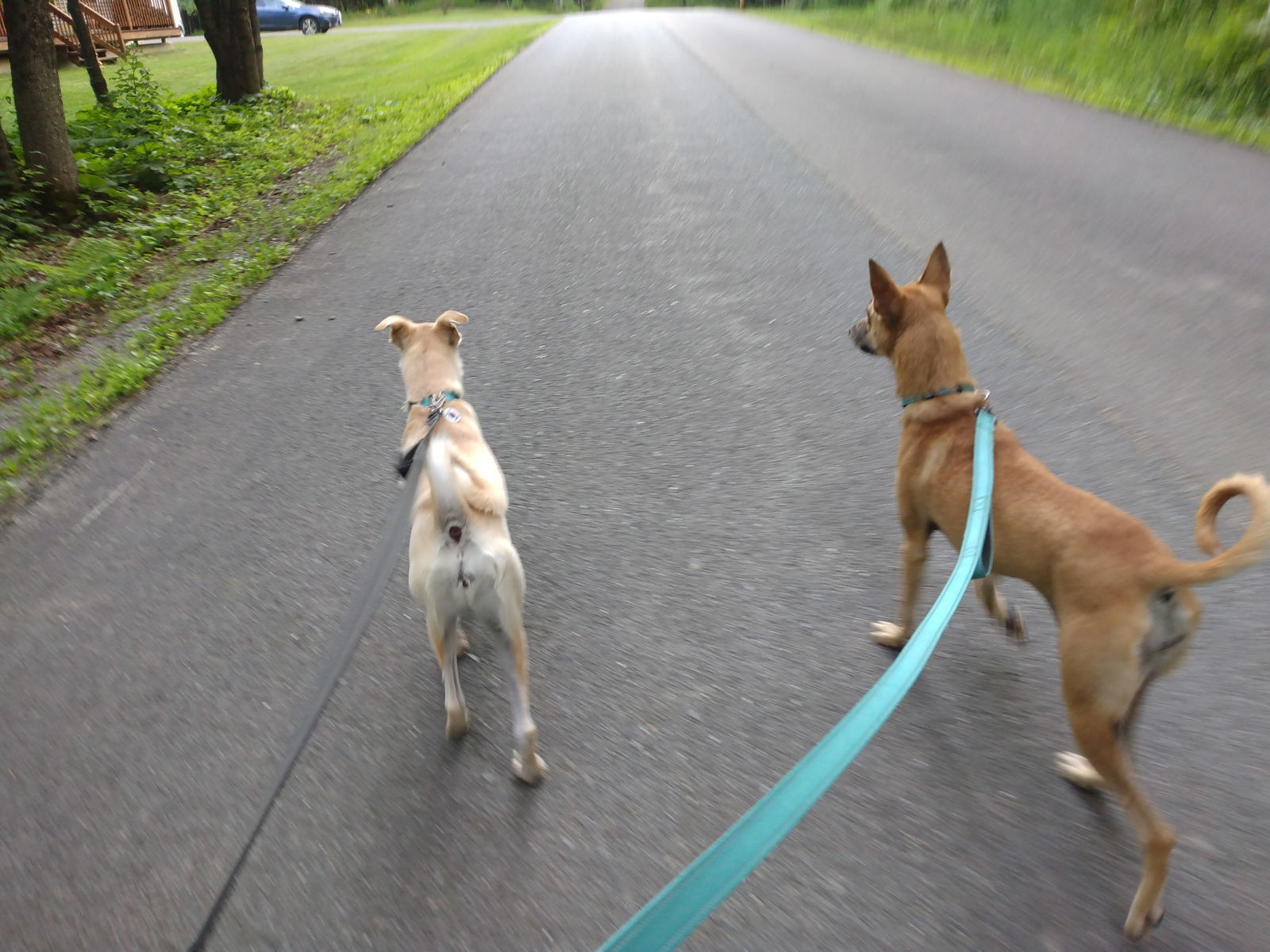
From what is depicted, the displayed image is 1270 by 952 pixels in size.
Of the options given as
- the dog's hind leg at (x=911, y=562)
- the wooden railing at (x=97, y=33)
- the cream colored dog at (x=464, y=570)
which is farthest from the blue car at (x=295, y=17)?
the dog's hind leg at (x=911, y=562)

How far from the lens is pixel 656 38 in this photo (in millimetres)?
29906

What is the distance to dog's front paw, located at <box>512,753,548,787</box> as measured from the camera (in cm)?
294

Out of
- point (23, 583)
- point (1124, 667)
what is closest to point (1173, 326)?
point (1124, 667)

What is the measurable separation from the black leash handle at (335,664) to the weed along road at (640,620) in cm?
58

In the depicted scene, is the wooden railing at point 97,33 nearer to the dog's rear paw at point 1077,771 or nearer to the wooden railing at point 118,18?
the wooden railing at point 118,18

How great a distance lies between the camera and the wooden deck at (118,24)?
27453 millimetres

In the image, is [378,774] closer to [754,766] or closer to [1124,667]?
[754,766]

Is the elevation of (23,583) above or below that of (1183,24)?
below

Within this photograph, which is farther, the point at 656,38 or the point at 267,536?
the point at 656,38

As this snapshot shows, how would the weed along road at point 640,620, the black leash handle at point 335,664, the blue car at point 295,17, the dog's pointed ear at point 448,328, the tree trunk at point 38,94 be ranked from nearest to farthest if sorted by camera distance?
the black leash handle at point 335,664, the weed along road at point 640,620, the dog's pointed ear at point 448,328, the tree trunk at point 38,94, the blue car at point 295,17

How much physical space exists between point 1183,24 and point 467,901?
17.4 m

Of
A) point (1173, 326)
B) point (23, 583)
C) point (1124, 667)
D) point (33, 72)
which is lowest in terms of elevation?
point (23, 583)

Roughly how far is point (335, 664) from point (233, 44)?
→ 17029 millimetres

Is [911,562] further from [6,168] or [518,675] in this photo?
[6,168]
